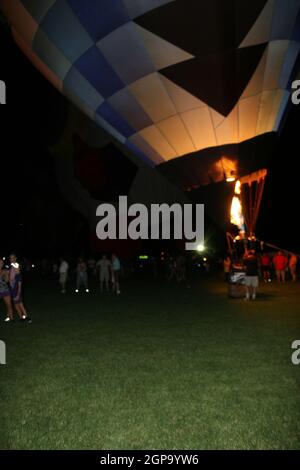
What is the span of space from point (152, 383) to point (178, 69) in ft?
33.5

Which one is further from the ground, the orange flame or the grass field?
the orange flame

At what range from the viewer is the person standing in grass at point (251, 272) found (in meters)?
12.7

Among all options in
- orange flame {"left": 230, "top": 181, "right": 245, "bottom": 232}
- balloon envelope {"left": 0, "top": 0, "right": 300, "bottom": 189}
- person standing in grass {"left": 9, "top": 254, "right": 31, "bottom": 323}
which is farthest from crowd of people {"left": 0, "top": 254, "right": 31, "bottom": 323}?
orange flame {"left": 230, "top": 181, "right": 245, "bottom": 232}

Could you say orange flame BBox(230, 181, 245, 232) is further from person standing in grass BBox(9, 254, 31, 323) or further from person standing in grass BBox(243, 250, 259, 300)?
person standing in grass BBox(9, 254, 31, 323)

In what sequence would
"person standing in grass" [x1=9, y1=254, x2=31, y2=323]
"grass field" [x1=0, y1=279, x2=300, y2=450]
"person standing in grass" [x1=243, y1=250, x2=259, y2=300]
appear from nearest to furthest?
"grass field" [x1=0, y1=279, x2=300, y2=450] → "person standing in grass" [x1=9, y1=254, x2=31, y2=323] → "person standing in grass" [x1=243, y1=250, x2=259, y2=300]

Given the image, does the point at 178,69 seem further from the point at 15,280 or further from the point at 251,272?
the point at 15,280

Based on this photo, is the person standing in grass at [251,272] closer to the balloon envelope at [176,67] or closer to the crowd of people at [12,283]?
the balloon envelope at [176,67]

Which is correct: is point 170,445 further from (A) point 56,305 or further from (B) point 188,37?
(B) point 188,37

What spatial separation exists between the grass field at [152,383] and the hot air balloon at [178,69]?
6.63 m

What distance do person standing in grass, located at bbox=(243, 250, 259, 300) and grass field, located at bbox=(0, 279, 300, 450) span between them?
297cm

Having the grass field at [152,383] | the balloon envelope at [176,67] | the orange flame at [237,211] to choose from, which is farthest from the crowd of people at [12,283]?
the orange flame at [237,211]

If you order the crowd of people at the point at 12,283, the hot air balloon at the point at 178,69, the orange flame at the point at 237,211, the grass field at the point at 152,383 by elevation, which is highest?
the hot air balloon at the point at 178,69

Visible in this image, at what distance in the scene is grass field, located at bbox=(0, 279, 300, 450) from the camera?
3.73 meters

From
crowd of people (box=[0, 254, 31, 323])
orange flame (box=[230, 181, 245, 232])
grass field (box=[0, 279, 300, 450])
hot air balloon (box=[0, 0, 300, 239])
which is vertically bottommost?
grass field (box=[0, 279, 300, 450])
